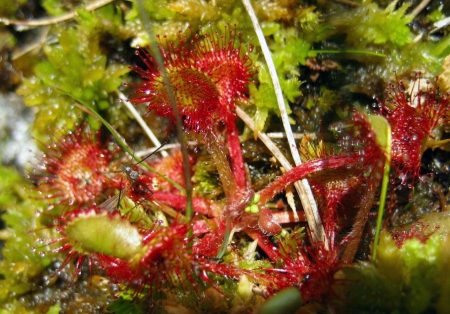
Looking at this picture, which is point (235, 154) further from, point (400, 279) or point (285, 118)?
point (400, 279)

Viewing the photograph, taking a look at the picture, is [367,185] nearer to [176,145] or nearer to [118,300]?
[176,145]

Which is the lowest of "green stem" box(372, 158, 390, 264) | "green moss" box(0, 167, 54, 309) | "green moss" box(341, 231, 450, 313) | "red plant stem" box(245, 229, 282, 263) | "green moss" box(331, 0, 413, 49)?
"green moss" box(0, 167, 54, 309)

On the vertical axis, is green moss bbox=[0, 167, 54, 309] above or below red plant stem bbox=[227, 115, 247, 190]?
below

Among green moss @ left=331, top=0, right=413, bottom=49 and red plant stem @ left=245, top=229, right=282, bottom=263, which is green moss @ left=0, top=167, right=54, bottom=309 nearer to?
red plant stem @ left=245, top=229, right=282, bottom=263

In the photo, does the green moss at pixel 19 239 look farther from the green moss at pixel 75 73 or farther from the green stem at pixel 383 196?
the green stem at pixel 383 196

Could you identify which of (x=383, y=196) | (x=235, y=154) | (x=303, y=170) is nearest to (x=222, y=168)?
(x=235, y=154)

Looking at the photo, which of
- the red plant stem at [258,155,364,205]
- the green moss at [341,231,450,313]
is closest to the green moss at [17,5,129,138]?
the red plant stem at [258,155,364,205]

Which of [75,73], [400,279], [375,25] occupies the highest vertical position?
[375,25]

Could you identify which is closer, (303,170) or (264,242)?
(303,170)

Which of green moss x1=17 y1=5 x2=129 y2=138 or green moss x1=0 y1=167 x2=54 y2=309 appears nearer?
green moss x1=0 y1=167 x2=54 y2=309
